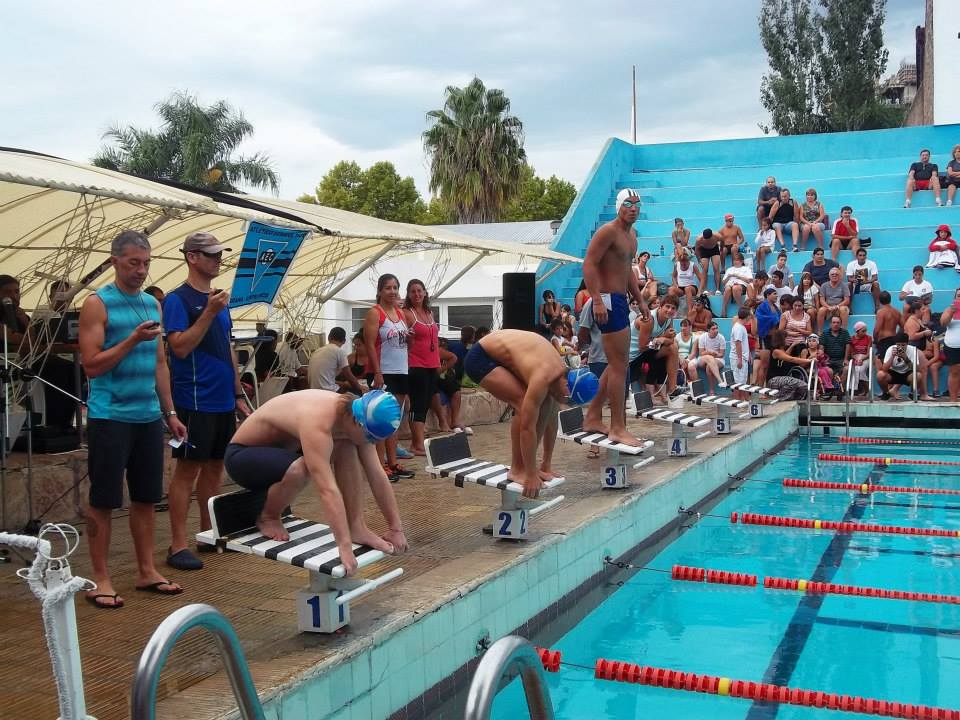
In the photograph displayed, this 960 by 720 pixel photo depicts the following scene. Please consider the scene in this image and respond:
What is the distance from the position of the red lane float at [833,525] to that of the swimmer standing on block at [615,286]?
1.44 metres

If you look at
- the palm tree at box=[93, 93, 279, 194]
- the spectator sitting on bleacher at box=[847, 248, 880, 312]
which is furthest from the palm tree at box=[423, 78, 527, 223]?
the spectator sitting on bleacher at box=[847, 248, 880, 312]

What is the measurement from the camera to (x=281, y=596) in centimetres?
426

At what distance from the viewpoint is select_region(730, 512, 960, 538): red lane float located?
7.16 m

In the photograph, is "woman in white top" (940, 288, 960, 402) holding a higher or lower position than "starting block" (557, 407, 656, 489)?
higher

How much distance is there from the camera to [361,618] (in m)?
3.80

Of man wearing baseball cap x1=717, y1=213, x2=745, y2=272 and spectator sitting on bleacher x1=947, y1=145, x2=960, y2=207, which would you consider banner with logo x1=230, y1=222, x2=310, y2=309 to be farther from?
spectator sitting on bleacher x1=947, y1=145, x2=960, y2=207

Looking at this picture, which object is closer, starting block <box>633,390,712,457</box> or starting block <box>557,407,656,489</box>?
starting block <box>557,407,656,489</box>

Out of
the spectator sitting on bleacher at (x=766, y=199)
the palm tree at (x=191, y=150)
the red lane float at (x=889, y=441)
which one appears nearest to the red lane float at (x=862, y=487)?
the red lane float at (x=889, y=441)

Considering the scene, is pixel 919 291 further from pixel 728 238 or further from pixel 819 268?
pixel 728 238

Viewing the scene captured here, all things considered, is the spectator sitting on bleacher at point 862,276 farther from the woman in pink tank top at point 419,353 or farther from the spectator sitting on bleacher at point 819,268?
the woman in pink tank top at point 419,353

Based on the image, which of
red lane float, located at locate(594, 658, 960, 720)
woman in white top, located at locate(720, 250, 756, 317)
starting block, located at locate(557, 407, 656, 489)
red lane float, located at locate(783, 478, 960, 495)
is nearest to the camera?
red lane float, located at locate(594, 658, 960, 720)

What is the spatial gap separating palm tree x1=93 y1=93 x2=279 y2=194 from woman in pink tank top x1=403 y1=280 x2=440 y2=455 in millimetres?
28483

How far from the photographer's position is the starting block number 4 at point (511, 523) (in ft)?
16.6

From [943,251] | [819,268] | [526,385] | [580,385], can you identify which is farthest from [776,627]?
[943,251]
